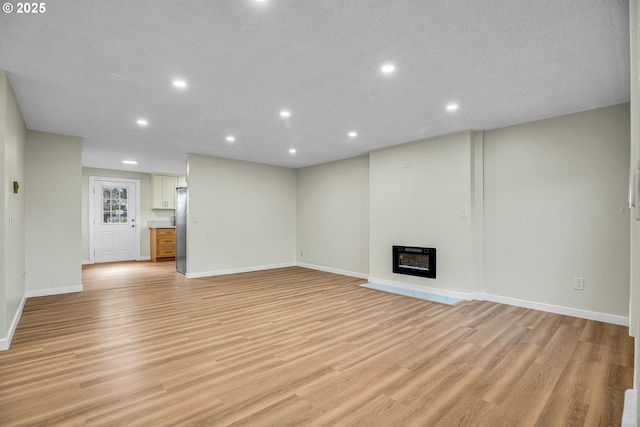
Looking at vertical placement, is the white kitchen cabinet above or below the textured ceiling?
below

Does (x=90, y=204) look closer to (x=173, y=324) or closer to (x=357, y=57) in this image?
(x=173, y=324)

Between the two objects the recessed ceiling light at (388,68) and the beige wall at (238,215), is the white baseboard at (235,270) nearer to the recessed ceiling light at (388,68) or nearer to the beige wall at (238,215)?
the beige wall at (238,215)

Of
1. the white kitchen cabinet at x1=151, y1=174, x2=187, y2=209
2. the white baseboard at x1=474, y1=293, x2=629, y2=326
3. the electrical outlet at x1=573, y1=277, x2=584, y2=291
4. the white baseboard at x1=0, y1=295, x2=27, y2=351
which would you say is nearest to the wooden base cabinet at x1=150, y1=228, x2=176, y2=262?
the white kitchen cabinet at x1=151, y1=174, x2=187, y2=209

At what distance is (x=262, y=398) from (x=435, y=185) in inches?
152

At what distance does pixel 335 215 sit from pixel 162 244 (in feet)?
16.6

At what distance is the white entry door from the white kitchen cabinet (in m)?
0.50

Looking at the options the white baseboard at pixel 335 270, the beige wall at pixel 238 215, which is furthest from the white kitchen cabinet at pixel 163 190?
the white baseboard at pixel 335 270

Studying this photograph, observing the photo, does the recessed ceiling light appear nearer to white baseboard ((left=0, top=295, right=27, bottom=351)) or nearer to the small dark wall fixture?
the small dark wall fixture

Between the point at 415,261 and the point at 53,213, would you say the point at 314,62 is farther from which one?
the point at 53,213

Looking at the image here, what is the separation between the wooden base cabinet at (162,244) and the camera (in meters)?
8.42

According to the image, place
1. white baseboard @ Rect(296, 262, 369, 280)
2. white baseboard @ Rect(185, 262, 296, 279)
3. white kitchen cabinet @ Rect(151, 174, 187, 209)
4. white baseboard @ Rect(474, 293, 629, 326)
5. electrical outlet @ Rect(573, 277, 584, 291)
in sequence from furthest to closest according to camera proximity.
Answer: white kitchen cabinet @ Rect(151, 174, 187, 209) < white baseboard @ Rect(296, 262, 369, 280) < white baseboard @ Rect(185, 262, 296, 279) < electrical outlet @ Rect(573, 277, 584, 291) < white baseboard @ Rect(474, 293, 629, 326)

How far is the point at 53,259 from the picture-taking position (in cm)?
466

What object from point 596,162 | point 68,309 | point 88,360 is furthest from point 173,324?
point 596,162

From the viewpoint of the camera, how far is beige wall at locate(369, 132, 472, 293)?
4457 millimetres
